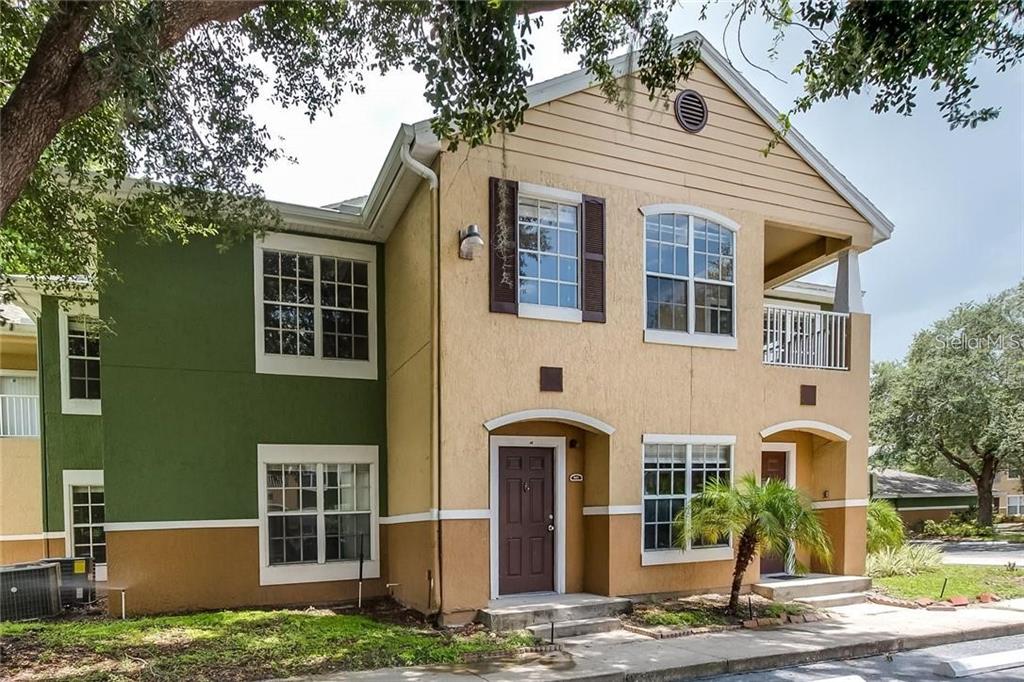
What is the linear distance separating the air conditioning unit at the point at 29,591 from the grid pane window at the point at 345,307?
508 cm

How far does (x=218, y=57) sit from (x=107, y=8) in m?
1.80

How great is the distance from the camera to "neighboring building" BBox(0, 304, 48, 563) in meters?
11.5

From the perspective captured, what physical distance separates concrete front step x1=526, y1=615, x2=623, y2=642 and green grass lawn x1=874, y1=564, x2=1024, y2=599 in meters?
5.21

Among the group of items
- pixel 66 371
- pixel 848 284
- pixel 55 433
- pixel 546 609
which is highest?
pixel 848 284

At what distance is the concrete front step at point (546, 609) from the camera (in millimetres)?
7457

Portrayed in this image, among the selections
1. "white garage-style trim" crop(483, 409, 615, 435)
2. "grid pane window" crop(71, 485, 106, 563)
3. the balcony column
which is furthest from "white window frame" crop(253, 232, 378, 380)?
the balcony column

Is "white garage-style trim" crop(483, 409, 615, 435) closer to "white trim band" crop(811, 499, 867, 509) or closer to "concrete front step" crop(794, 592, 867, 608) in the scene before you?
"concrete front step" crop(794, 592, 867, 608)

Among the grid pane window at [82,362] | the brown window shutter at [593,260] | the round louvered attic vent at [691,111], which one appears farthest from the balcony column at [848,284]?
the grid pane window at [82,362]

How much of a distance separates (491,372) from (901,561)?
371 inches

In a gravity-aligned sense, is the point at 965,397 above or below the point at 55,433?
below

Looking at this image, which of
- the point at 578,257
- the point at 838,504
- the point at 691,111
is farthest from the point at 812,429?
the point at 691,111

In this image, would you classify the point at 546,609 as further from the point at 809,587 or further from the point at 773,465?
the point at 773,465

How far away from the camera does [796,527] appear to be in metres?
7.97

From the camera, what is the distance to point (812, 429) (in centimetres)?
1023
